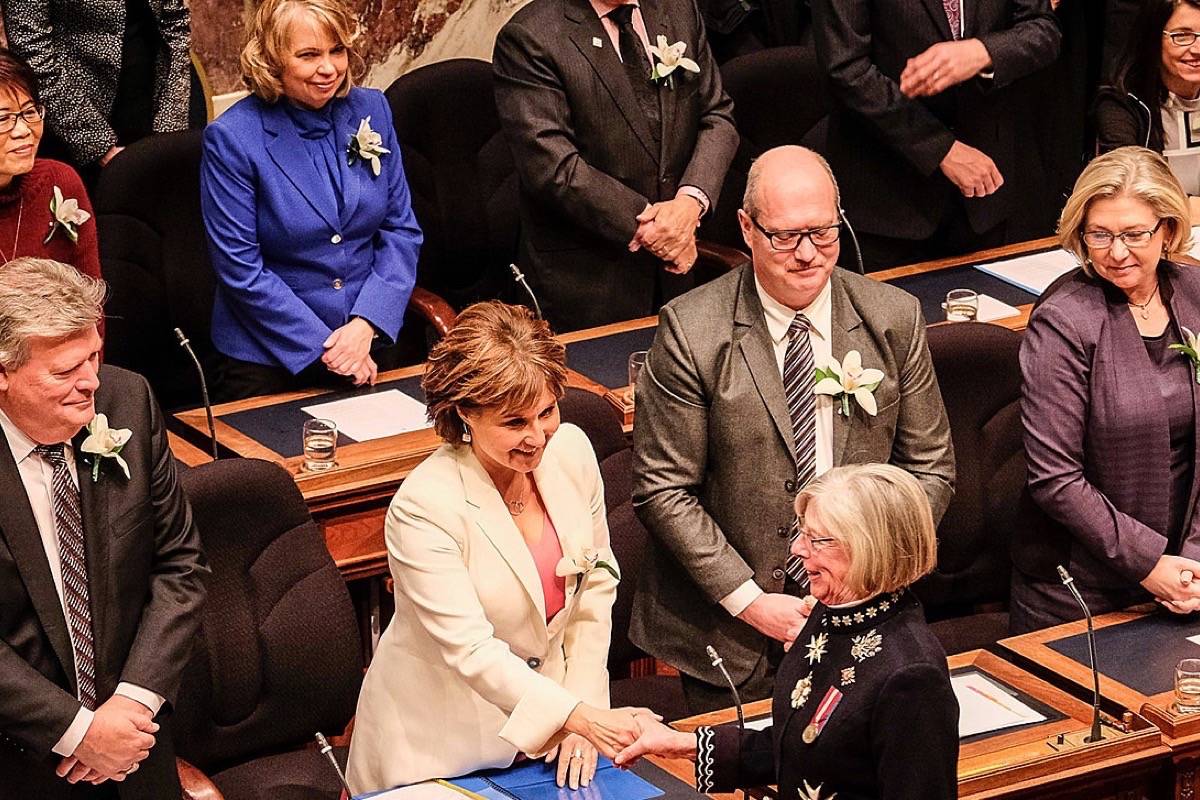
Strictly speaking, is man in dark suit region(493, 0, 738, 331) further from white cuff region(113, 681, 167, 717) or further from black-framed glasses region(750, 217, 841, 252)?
white cuff region(113, 681, 167, 717)

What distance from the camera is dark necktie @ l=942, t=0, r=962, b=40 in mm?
5680

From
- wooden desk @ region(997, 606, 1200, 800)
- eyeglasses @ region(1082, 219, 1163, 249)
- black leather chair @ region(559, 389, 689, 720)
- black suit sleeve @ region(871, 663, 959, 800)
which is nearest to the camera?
black suit sleeve @ region(871, 663, 959, 800)

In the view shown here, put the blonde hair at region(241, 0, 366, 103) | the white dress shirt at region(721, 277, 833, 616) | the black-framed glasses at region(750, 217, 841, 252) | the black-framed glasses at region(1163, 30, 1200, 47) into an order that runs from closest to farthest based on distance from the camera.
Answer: the black-framed glasses at region(750, 217, 841, 252)
the white dress shirt at region(721, 277, 833, 616)
the blonde hair at region(241, 0, 366, 103)
the black-framed glasses at region(1163, 30, 1200, 47)

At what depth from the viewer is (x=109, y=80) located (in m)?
5.71

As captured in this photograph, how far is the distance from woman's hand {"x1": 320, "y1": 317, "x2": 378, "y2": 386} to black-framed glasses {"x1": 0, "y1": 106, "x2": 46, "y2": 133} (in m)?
1.01

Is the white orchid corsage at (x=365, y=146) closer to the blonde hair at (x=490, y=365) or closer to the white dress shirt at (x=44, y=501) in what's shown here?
the blonde hair at (x=490, y=365)

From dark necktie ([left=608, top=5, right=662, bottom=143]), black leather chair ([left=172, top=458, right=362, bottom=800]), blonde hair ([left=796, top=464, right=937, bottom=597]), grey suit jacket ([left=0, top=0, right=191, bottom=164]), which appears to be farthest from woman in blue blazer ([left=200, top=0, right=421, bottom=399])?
blonde hair ([left=796, top=464, right=937, bottom=597])

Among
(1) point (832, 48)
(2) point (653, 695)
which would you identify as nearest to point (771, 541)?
(2) point (653, 695)

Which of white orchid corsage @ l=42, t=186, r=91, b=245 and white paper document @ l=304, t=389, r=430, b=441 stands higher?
white orchid corsage @ l=42, t=186, r=91, b=245

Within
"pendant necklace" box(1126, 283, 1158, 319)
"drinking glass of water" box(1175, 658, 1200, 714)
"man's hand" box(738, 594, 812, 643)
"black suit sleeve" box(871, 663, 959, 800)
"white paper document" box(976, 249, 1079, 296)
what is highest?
"pendant necklace" box(1126, 283, 1158, 319)

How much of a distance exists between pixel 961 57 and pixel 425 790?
2.96 metres

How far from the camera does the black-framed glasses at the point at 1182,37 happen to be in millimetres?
5348

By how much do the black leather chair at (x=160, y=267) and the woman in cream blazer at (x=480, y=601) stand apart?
2054mm

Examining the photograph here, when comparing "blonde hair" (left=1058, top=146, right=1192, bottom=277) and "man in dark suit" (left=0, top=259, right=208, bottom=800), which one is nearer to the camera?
"man in dark suit" (left=0, top=259, right=208, bottom=800)
